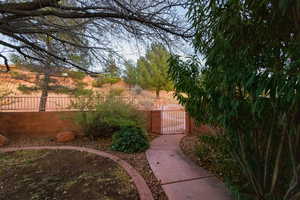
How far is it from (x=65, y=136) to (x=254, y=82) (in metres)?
5.53

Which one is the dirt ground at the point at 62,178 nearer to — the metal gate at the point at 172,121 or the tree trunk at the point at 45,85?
the tree trunk at the point at 45,85

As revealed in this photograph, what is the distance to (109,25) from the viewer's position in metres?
3.08

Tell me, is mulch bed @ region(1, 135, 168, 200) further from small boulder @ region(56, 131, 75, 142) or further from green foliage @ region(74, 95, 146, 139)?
green foliage @ region(74, 95, 146, 139)

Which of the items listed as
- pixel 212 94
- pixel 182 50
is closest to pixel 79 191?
pixel 212 94

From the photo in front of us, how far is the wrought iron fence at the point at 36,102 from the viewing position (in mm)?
5459

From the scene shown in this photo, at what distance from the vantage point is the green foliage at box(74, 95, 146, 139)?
16.3 feet

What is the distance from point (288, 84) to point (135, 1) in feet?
7.94

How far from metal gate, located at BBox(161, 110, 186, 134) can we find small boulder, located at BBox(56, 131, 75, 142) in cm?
340

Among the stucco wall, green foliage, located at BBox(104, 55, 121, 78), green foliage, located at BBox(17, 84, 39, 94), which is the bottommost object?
the stucco wall

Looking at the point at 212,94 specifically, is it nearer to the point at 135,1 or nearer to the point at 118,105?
the point at 135,1

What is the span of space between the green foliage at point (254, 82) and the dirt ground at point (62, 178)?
1661mm

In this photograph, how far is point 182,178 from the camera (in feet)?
9.39

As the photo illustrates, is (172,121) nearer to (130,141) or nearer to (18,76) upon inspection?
(130,141)

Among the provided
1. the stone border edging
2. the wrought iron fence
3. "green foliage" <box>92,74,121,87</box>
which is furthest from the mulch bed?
"green foliage" <box>92,74,121,87</box>
